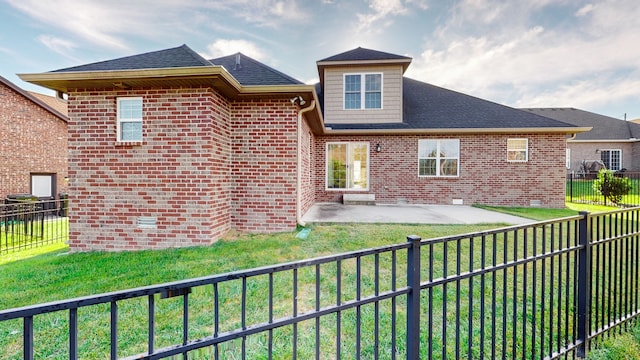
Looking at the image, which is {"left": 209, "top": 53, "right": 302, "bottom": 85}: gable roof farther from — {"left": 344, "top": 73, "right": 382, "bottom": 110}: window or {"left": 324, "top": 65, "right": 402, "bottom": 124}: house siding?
{"left": 344, "top": 73, "right": 382, "bottom": 110}: window

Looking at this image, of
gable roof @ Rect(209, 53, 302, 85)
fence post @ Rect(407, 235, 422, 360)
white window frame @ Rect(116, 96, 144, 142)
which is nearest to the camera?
fence post @ Rect(407, 235, 422, 360)

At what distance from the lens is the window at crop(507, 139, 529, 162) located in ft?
35.3

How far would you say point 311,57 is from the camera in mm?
11789

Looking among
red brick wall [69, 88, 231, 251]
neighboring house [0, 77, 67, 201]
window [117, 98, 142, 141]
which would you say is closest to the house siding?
red brick wall [69, 88, 231, 251]

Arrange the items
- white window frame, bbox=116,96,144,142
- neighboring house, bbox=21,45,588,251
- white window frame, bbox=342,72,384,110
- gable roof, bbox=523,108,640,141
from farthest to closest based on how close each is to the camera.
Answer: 1. gable roof, bbox=523,108,640,141
2. white window frame, bbox=342,72,384,110
3. white window frame, bbox=116,96,144,142
4. neighboring house, bbox=21,45,588,251

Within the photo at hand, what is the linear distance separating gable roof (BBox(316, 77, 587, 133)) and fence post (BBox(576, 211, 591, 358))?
8.64 m

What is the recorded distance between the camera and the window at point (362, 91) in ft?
37.7

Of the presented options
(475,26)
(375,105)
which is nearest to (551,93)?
(475,26)

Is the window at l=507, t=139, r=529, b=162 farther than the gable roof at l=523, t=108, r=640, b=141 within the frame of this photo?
No

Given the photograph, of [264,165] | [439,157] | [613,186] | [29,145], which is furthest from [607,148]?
[29,145]

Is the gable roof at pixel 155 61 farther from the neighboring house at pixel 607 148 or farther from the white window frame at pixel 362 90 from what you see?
the neighboring house at pixel 607 148

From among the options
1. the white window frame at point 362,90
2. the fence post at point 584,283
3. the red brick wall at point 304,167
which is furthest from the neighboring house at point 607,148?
the fence post at point 584,283

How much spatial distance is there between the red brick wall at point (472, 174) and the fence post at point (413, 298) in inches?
381

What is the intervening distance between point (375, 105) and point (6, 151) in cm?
1534
